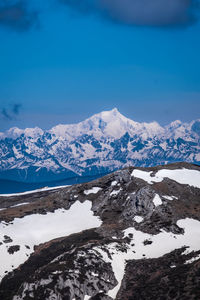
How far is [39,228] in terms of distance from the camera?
109062mm

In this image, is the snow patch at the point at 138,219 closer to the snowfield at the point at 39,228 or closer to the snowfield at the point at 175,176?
the snowfield at the point at 39,228

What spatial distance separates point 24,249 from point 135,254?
3050 centimetres

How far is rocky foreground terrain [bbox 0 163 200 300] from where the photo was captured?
65.8m

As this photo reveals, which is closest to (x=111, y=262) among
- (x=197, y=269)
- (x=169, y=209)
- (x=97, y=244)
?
(x=97, y=244)

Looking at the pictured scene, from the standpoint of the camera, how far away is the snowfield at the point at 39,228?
90.6m

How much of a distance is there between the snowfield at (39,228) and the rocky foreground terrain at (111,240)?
252mm

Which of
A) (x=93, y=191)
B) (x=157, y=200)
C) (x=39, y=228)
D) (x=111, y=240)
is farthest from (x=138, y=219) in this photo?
(x=93, y=191)

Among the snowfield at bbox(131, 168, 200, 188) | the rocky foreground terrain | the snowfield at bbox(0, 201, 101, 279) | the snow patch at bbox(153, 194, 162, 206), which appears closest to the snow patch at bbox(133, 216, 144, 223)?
the rocky foreground terrain

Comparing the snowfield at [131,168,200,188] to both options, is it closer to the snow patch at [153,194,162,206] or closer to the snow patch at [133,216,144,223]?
the snow patch at [153,194,162,206]

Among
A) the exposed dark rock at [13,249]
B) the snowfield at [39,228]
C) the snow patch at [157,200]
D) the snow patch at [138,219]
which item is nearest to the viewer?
the snowfield at [39,228]

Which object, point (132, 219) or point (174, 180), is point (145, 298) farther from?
point (174, 180)

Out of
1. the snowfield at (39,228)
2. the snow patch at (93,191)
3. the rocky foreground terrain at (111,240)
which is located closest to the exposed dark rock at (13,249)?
the rocky foreground terrain at (111,240)

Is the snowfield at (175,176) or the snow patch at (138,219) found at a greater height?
the snowfield at (175,176)

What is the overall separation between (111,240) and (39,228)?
2904 cm
